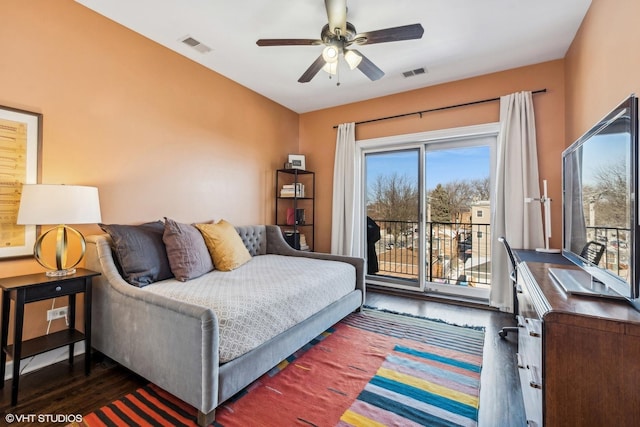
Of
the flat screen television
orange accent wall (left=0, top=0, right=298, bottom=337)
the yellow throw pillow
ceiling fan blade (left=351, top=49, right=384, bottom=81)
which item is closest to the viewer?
the flat screen television

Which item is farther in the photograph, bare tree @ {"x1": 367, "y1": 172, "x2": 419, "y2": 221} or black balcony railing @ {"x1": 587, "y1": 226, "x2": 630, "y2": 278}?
bare tree @ {"x1": 367, "y1": 172, "x2": 419, "y2": 221}

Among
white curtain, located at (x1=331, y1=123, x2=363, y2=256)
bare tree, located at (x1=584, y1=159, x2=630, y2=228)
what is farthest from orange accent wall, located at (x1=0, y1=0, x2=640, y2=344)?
bare tree, located at (x1=584, y1=159, x2=630, y2=228)

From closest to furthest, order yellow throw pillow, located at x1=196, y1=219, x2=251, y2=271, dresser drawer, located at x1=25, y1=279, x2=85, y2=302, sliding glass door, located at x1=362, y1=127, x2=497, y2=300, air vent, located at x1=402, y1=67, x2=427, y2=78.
Result: dresser drawer, located at x1=25, y1=279, x2=85, y2=302 → yellow throw pillow, located at x1=196, y1=219, x2=251, y2=271 → air vent, located at x1=402, y1=67, x2=427, y2=78 → sliding glass door, located at x1=362, y1=127, x2=497, y2=300

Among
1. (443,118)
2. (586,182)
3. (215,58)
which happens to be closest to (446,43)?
(443,118)

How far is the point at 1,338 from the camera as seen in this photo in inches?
71.0

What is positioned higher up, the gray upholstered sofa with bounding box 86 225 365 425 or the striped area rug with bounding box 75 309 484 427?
the gray upholstered sofa with bounding box 86 225 365 425

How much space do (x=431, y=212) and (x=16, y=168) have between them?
4097 millimetres

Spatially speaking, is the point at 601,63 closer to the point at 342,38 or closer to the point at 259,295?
the point at 342,38

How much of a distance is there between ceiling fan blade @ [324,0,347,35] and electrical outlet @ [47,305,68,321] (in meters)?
2.90

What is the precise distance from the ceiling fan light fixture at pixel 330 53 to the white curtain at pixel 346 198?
1895 mm

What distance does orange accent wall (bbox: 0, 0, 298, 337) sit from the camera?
6.63ft

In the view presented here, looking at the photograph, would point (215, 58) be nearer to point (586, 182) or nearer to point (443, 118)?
point (443, 118)

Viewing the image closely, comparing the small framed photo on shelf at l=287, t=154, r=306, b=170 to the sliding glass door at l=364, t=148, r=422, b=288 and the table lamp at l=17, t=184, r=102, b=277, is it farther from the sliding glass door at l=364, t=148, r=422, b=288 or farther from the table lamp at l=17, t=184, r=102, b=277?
the table lamp at l=17, t=184, r=102, b=277

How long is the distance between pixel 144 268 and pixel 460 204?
3.58 m
